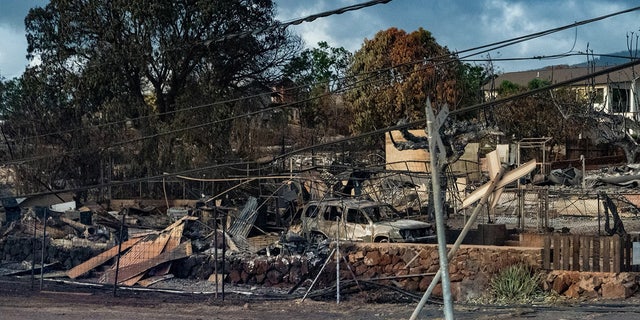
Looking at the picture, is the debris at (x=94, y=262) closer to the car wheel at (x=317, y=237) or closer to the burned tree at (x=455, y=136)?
the car wheel at (x=317, y=237)

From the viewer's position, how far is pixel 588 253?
58.1 feet

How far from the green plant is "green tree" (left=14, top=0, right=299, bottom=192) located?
78.6 ft

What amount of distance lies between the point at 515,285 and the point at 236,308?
6.07 metres

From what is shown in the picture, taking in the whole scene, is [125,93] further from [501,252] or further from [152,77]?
[501,252]

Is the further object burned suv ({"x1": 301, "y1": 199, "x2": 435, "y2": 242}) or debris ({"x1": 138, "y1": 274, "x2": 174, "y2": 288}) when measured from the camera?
burned suv ({"x1": 301, "y1": 199, "x2": 435, "y2": 242})

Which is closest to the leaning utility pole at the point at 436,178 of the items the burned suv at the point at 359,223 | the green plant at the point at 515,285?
the green plant at the point at 515,285

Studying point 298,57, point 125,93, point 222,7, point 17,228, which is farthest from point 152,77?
point 17,228

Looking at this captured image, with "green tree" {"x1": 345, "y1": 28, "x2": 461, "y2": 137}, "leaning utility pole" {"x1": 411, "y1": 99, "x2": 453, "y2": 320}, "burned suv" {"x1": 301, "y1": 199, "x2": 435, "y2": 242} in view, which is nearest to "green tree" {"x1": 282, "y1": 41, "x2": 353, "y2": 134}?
"green tree" {"x1": 345, "y1": 28, "x2": 461, "y2": 137}

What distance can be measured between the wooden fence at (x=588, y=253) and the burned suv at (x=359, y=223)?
16.6 feet

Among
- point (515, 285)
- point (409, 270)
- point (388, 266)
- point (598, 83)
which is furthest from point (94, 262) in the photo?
point (598, 83)

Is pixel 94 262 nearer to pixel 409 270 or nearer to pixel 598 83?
pixel 409 270

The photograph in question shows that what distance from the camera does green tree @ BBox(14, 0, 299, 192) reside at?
1580 inches

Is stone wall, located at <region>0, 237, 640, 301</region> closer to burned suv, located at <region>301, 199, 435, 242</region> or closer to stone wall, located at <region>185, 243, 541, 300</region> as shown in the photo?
stone wall, located at <region>185, 243, 541, 300</region>

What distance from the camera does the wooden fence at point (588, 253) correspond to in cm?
1738
